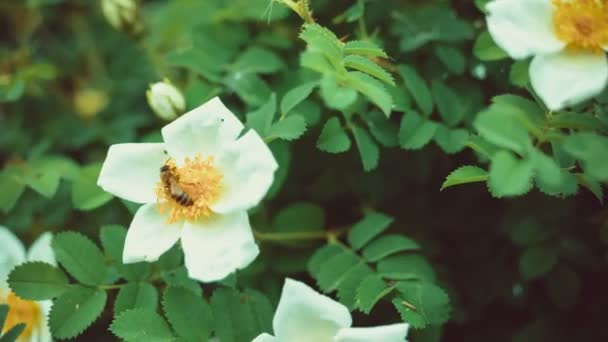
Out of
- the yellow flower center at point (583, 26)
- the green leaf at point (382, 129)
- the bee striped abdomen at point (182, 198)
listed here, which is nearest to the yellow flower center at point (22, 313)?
the bee striped abdomen at point (182, 198)

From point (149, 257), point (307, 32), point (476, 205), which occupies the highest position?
point (307, 32)

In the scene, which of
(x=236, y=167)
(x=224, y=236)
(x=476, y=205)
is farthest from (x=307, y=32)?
(x=476, y=205)

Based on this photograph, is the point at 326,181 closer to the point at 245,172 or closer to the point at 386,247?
the point at 386,247

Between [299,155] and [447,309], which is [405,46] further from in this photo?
[447,309]

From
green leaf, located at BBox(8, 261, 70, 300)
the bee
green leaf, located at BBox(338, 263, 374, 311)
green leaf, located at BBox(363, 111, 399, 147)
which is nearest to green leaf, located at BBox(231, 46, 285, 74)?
green leaf, located at BBox(363, 111, 399, 147)

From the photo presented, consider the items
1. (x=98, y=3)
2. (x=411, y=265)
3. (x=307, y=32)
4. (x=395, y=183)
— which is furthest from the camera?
(x=98, y=3)

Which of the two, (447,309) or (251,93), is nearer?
(447,309)

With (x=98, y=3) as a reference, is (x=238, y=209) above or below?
above
